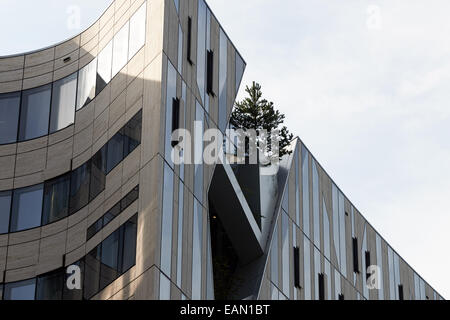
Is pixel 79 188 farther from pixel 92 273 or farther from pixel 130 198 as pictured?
pixel 130 198

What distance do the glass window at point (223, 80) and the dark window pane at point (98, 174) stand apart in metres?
5.43

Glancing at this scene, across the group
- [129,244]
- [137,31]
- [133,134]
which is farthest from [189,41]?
[129,244]

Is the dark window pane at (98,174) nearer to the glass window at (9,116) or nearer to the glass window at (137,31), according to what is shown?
the glass window at (137,31)

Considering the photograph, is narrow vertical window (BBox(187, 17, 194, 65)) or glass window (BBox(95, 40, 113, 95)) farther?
glass window (BBox(95, 40, 113, 95))

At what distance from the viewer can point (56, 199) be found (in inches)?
1492

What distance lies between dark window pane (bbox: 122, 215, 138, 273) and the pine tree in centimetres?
1786

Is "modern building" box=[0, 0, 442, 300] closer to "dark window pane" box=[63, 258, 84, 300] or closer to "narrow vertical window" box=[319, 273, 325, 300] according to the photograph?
"dark window pane" box=[63, 258, 84, 300]

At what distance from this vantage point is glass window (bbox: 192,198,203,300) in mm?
34406

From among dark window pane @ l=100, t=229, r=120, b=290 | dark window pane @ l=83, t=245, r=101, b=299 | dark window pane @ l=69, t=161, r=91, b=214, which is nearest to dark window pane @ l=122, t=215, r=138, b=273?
dark window pane @ l=100, t=229, r=120, b=290

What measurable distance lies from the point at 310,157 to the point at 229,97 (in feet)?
35.0

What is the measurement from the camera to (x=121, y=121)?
35688mm
